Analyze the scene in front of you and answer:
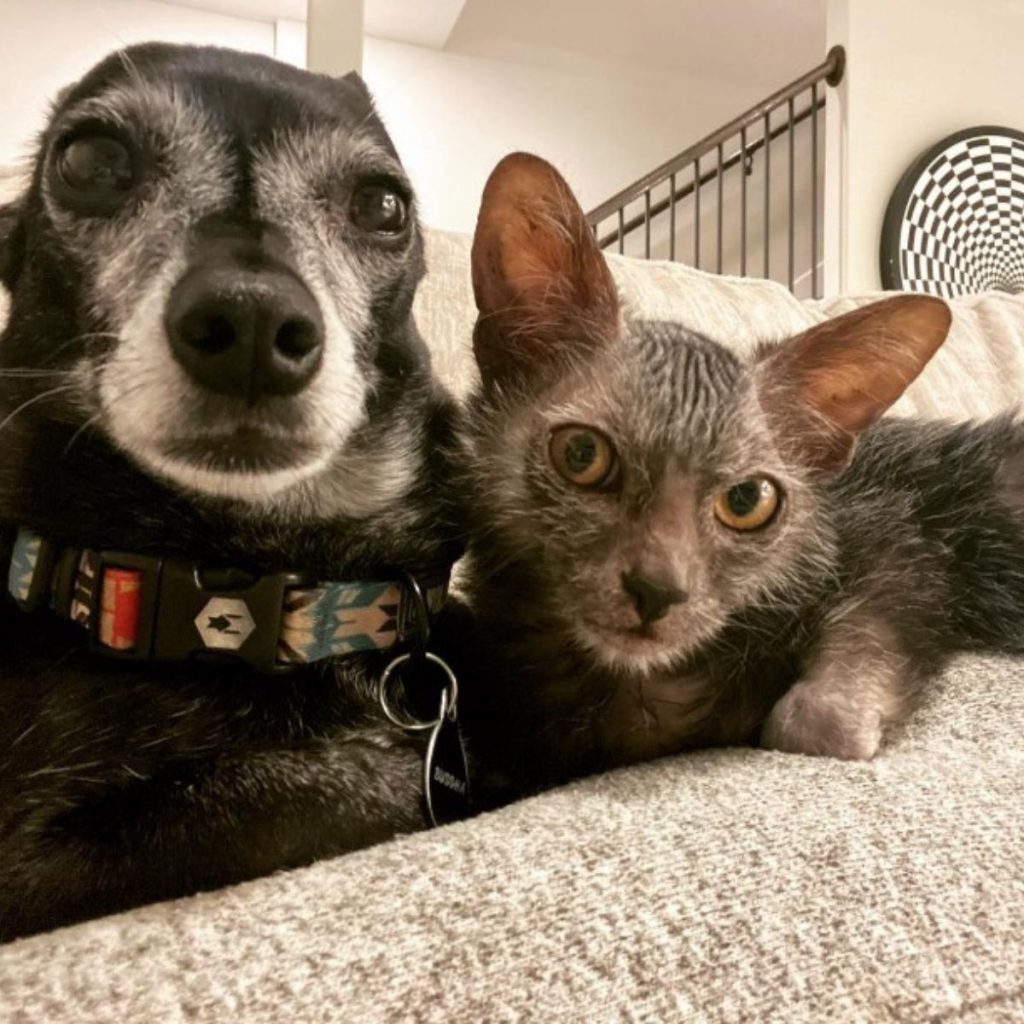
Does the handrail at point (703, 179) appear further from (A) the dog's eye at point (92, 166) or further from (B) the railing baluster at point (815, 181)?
(A) the dog's eye at point (92, 166)

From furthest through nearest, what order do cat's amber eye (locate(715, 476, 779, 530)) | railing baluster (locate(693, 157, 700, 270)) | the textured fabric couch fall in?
railing baluster (locate(693, 157, 700, 270)) → cat's amber eye (locate(715, 476, 779, 530)) → the textured fabric couch

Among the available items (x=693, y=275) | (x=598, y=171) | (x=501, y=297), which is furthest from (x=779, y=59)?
(x=501, y=297)

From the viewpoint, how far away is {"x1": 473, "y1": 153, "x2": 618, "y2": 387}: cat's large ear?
959 mm

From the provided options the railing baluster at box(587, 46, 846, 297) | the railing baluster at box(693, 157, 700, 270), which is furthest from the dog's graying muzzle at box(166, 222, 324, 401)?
the railing baluster at box(693, 157, 700, 270)

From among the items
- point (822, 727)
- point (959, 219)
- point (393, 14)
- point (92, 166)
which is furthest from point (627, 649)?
point (393, 14)

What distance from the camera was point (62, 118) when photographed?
0.81 metres

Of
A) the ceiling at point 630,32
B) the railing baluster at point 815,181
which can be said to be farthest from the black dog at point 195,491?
the ceiling at point 630,32

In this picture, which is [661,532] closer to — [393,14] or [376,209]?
[376,209]

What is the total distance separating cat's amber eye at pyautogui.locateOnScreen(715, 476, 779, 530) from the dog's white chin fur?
0.34 meters

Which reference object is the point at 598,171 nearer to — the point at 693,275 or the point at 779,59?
the point at 779,59

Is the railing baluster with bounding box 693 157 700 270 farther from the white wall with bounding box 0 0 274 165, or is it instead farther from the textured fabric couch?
the textured fabric couch

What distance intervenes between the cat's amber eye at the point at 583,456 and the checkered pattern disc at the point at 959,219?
3.29 m

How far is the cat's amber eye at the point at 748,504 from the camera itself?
90 cm

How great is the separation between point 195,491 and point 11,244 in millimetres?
291
